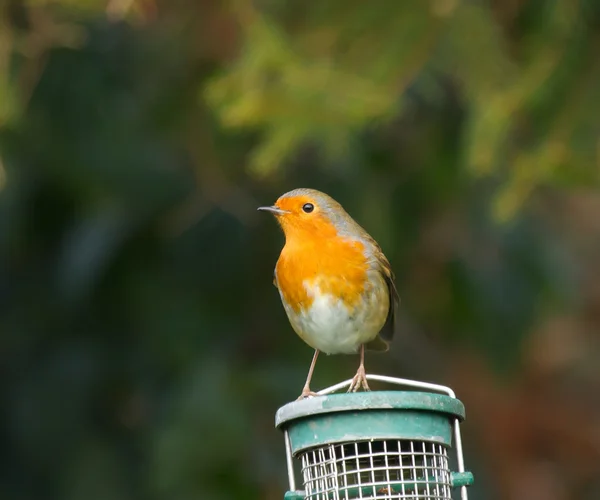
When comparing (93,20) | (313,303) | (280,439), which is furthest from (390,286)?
(93,20)

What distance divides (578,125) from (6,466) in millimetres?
4914

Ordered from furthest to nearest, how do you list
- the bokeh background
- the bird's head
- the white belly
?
the bokeh background → the bird's head → the white belly

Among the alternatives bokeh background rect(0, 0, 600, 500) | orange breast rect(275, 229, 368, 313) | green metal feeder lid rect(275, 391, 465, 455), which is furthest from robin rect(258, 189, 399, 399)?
bokeh background rect(0, 0, 600, 500)

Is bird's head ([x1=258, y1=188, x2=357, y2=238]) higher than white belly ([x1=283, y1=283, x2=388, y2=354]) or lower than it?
higher

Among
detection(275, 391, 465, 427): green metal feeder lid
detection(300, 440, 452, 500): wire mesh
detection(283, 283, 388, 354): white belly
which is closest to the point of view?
detection(275, 391, 465, 427): green metal feeder lid

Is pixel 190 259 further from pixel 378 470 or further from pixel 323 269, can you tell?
pixel 378 470

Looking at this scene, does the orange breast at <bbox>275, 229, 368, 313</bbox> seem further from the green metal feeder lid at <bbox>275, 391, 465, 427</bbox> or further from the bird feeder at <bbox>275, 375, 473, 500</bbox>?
the green metal feeder lid at <bbox>275, 391, 465, 427</bbox>

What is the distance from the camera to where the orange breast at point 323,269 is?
4.77 metres

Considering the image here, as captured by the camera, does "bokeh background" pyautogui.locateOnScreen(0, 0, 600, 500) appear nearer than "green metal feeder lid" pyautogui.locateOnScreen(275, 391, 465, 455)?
No

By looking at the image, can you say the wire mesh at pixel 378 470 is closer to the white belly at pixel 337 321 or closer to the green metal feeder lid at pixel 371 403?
the green metal feeder lid at pixel 371 403

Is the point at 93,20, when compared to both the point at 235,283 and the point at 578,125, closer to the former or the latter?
the point at 235,283

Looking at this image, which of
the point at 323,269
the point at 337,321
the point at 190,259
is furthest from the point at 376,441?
the point at 190,259

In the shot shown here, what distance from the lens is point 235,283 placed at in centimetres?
780

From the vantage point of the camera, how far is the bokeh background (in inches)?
271
